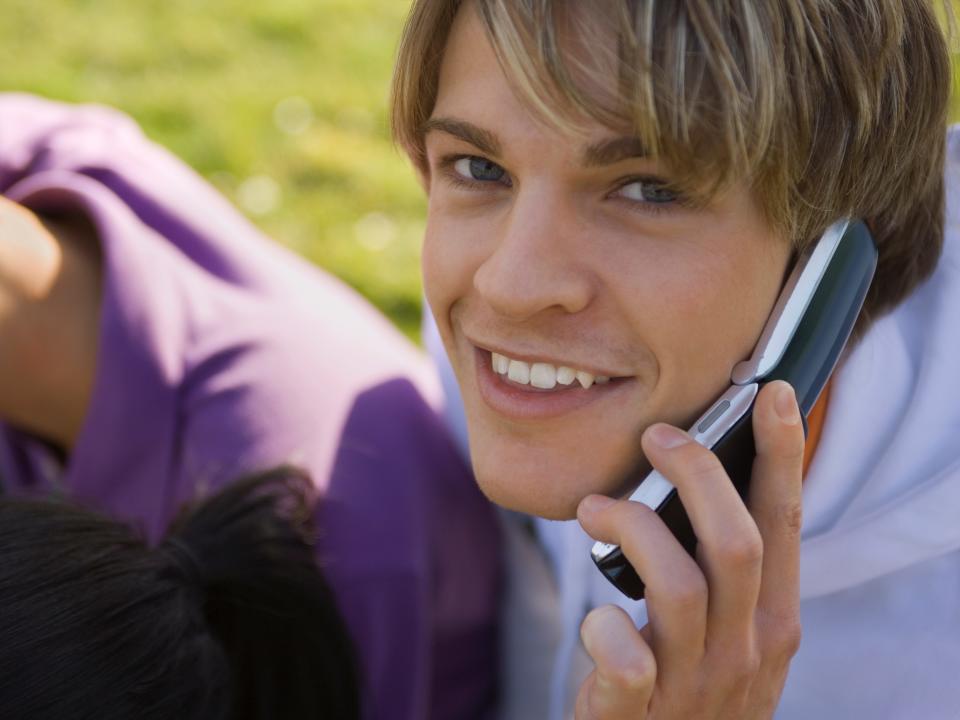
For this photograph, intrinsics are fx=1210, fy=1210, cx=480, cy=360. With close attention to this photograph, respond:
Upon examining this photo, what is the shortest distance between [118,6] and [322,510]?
13.0ft

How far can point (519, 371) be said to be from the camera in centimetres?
181

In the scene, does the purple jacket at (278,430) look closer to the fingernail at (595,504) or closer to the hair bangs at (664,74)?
the fingernail at (595,504)

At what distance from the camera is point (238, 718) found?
6.66ft

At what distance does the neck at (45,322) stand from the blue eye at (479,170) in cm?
102

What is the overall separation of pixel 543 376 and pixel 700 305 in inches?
10.1

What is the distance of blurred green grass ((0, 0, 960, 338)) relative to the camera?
4406mm

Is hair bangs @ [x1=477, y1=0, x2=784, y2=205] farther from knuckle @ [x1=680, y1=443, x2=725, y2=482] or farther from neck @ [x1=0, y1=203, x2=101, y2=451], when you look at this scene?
neck @ [x1=0, y1=203, x2=101, y2=451]

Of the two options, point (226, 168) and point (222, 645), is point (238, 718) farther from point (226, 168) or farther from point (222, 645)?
point (226, 168)

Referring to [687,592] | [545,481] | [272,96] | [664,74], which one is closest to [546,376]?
[545,481]

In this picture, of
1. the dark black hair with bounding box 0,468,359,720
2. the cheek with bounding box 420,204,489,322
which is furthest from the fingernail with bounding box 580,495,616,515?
the dark black hair with bounding box 0,468,359,720

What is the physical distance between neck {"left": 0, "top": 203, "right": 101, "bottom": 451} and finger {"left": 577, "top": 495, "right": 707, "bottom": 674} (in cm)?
127

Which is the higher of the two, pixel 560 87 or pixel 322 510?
pixel 560 87

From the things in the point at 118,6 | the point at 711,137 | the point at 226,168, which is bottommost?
the point at 711,137

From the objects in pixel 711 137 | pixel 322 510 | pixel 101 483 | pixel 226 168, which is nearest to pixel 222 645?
pixel 322 510
